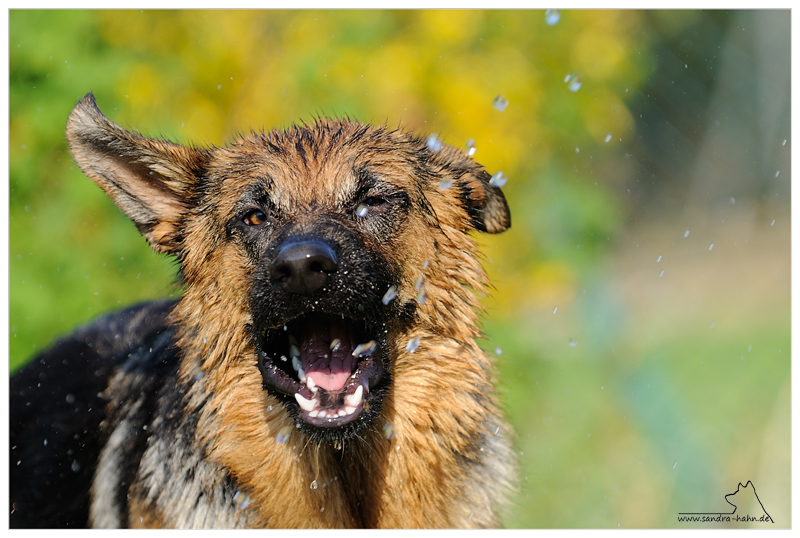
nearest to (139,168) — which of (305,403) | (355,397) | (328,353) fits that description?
(328,353)

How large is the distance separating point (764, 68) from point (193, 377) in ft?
18.7

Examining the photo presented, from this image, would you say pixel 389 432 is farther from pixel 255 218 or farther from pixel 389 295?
pixel 255 218

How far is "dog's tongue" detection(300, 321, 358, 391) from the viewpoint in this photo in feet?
10.0

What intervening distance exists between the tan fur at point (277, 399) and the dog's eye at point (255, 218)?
11cm

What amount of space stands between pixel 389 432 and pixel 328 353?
458 mm

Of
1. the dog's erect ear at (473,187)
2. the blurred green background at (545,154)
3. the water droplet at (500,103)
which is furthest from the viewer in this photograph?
the blurred green background at (545,154)

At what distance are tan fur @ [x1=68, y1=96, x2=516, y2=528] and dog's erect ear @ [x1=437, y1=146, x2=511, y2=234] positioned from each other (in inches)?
8.7

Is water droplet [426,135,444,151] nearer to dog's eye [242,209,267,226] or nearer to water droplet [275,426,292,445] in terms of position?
dog's eye [242,209,267,226]

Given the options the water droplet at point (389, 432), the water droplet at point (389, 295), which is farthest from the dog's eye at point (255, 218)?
the water droplet at point (389, 432)

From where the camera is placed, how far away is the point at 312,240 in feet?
9.07

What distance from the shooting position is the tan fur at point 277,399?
124 inches

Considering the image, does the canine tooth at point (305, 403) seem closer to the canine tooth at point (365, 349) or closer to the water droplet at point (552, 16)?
the canine tooth at point (365, 349)
